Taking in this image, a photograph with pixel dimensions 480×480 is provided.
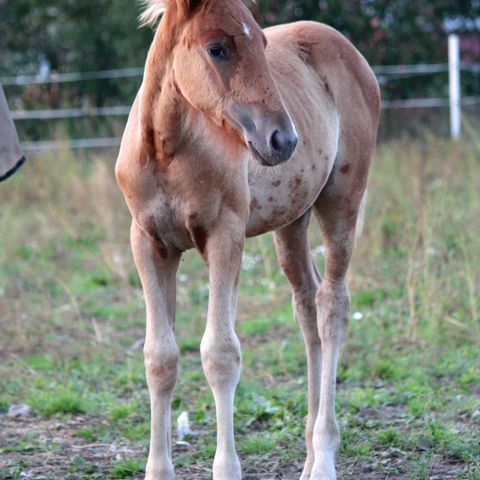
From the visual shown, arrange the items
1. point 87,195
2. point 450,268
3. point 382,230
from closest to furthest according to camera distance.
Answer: point 450,268
point 382,230
point 87,195

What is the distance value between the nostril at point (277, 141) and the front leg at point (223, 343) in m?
0.49

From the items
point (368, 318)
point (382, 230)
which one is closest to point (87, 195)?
point (382, 230)

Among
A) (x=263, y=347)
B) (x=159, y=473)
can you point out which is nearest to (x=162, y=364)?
(x=159, y=473)

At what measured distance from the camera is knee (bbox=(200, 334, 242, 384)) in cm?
382

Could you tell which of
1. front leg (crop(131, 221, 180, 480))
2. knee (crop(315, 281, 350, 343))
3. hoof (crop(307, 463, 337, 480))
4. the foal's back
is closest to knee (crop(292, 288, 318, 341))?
knee (crop(315, 281, 350, 343))

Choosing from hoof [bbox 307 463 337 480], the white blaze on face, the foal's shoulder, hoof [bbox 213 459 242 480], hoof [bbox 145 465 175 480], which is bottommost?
hoof [bbox 213 459 242 480]

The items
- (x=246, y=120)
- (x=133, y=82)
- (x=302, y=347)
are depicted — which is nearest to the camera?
(x=246, y=120)

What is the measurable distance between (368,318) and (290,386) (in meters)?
1.23

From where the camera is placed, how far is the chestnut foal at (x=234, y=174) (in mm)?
3564

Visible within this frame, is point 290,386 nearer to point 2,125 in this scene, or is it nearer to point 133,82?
point 2,125

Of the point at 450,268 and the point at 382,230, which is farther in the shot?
the point at 382,230

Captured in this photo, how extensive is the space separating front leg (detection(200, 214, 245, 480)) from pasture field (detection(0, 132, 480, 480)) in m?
0.69

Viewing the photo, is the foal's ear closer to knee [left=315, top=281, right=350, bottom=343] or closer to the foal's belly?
the foal's belly

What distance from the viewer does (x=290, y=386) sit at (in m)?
5.81
